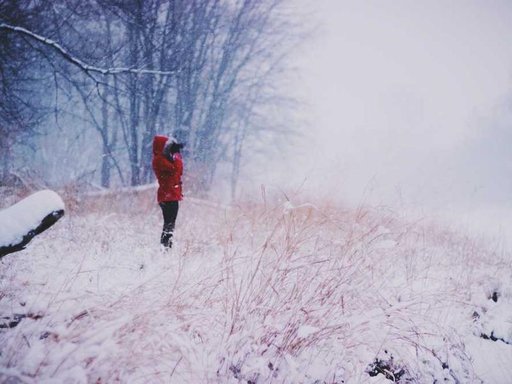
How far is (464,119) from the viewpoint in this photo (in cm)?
3603

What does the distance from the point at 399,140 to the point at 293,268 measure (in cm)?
3584

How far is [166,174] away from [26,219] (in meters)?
2.45

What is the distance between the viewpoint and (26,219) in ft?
5.32

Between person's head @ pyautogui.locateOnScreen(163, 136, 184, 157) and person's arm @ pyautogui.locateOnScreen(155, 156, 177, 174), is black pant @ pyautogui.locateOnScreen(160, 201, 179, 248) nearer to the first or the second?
person's arm @ pyautogui.locateOnScreen(155, 156, 177, 174)

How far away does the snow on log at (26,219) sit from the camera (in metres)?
1.56

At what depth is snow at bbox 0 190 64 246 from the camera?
61.7 inches

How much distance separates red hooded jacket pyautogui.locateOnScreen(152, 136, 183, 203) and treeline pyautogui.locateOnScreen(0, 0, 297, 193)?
7.57ft

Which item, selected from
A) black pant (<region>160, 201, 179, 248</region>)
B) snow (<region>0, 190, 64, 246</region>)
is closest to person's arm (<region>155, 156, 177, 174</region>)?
black pant (<region>160, 201, 179, 248</region>)

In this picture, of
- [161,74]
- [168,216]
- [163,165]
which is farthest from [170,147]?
[161,74]

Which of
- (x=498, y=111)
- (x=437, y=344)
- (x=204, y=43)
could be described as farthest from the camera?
(x=498, y=111)

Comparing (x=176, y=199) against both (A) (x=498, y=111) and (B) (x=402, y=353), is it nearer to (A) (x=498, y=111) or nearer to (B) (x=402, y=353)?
(B) (x=402, y=353)

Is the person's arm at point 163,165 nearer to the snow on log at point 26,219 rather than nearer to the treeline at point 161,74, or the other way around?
the snow on log at point 26,219

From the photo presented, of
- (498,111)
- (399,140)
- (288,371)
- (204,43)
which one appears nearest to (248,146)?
(204,43)

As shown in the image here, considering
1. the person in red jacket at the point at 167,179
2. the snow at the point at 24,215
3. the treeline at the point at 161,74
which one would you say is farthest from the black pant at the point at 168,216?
the treeline at the point at 161,74
